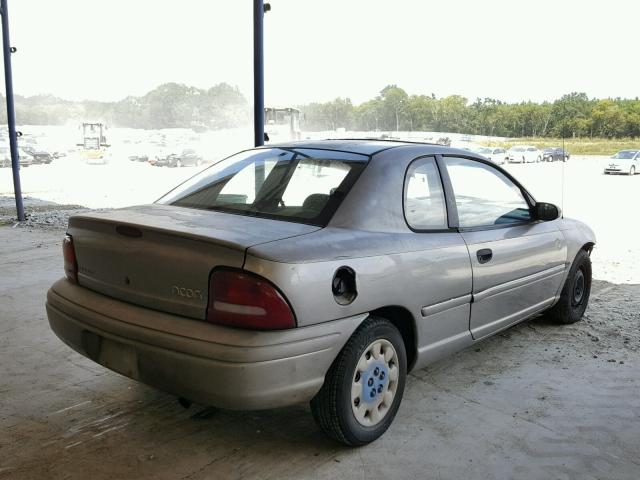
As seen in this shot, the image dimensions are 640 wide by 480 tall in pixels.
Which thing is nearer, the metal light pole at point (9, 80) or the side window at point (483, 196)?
the side window at point (483, 196)

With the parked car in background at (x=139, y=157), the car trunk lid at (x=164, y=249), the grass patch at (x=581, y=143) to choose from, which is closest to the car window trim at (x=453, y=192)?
the car trunk lid at (x=164, y=249)

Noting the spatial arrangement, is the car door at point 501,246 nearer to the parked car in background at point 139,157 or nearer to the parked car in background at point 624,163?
the parked car in background at point 624,163

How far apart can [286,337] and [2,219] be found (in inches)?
446

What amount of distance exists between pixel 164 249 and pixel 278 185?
909 millimetres

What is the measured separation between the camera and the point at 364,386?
2975mm

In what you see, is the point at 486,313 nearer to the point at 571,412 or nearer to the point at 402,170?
the point at 571,412

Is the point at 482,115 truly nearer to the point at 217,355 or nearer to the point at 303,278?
the point at 303,278

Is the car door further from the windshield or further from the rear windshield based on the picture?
the windshield

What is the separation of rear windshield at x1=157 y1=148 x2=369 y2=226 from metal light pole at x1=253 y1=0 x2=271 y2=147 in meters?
2.43

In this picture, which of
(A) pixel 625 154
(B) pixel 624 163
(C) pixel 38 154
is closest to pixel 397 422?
(A) pixel 625 154

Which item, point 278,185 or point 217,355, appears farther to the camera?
point 278,185

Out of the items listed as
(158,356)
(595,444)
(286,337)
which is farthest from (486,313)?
(158,356)

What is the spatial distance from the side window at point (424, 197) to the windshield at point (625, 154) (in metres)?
12.1

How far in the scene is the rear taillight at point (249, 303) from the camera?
2518 mm
